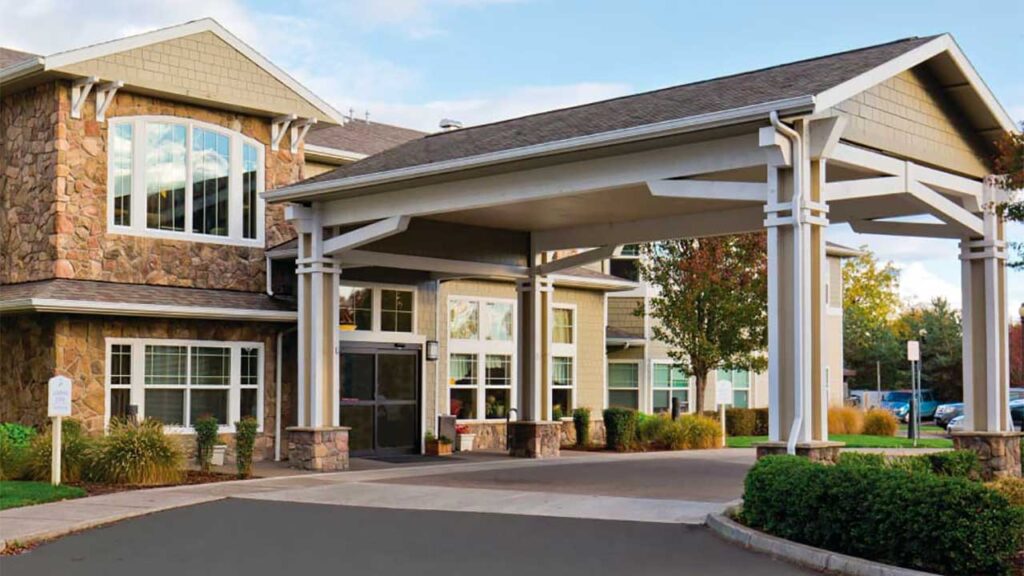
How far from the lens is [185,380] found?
68.5 ft

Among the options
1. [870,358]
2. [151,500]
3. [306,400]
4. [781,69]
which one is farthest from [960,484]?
[870,358]

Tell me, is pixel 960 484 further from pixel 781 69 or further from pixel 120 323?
pixel 120 323

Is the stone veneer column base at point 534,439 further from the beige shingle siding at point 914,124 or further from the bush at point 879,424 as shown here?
the bush at point 879,424

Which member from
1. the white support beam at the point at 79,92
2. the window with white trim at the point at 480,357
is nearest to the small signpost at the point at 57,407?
the white support beam at the point at 79,92

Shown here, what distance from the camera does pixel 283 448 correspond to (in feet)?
72.8

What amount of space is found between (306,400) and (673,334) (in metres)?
13.4

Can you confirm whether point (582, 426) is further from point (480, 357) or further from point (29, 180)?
point (29, 180)

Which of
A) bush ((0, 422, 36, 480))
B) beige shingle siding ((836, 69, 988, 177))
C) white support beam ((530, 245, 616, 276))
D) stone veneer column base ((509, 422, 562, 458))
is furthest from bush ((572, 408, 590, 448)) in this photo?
bush ((0, 422, 36, 480))

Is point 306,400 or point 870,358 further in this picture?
point 870,358

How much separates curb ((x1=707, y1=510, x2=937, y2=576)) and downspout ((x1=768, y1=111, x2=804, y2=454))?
2333 millimetres

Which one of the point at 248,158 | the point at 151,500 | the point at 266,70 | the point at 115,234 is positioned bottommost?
the point at 151,500

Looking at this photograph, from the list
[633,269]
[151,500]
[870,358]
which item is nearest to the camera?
[151,500]

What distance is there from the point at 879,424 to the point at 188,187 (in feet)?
68.9

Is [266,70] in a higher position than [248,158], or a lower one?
higher
